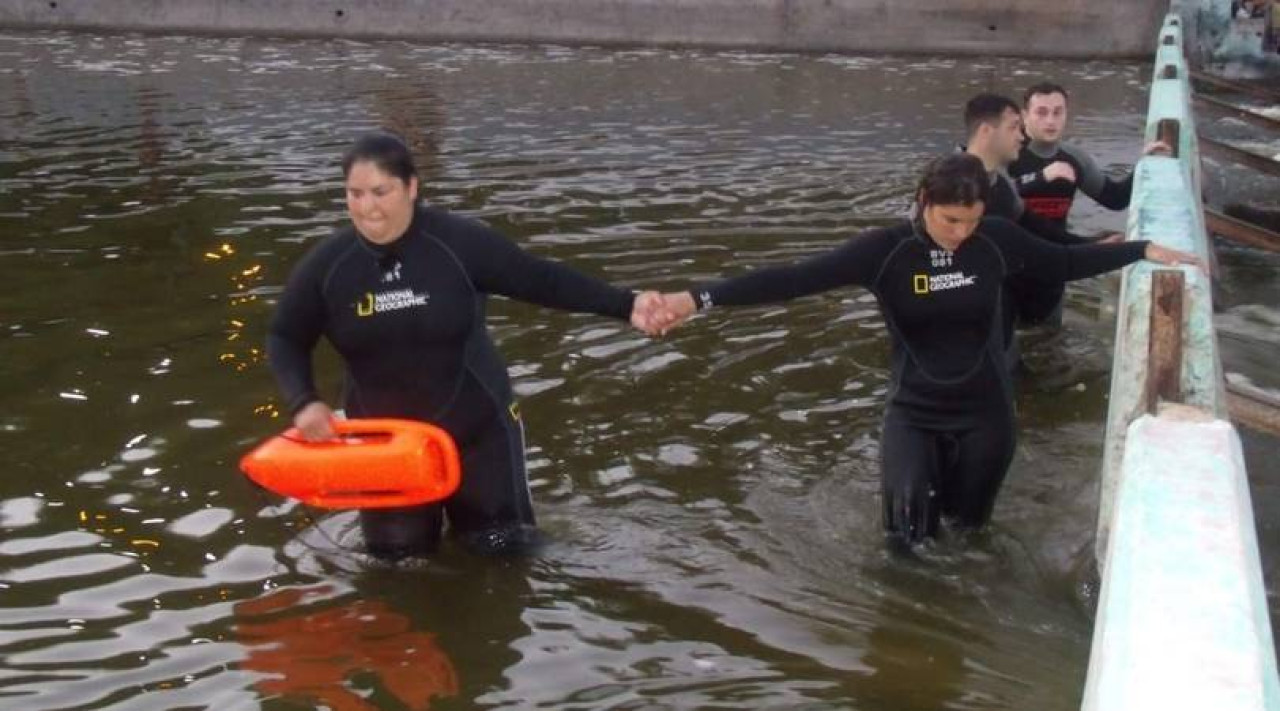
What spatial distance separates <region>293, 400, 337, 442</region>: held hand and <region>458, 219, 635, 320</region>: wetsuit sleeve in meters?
0.70

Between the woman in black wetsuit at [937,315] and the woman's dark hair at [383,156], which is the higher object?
the woman's dark hair at [383,156]

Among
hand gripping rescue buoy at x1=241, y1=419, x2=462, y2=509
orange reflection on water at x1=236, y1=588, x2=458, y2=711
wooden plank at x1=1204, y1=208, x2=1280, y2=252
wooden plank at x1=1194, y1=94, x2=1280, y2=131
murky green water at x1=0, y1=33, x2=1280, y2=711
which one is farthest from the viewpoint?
wooden plank at x1=1194, y1=94, x2=1280, y2=131

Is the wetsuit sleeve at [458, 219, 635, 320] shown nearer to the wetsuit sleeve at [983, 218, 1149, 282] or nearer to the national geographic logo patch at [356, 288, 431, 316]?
the national geographic logo patch at [356, 288, 431, 316]

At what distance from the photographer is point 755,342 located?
28.2 feet

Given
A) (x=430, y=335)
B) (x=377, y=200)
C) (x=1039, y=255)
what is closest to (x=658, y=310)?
(x=430, y=335)

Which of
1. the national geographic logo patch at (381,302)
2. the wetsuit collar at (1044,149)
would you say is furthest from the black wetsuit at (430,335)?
the wetsuit collar at (1044,149)

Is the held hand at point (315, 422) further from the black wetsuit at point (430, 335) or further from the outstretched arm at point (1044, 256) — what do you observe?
the outstretched arm at point (1044, 256)

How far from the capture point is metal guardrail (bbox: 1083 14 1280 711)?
6.56 ft

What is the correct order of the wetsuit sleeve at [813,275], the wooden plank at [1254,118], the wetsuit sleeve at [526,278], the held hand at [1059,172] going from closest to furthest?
the wetsuit sleeve at [526,278], the wetsuit sleeve at [813,275], the held hand at [1059,172], the wooden plank at [1254,118]

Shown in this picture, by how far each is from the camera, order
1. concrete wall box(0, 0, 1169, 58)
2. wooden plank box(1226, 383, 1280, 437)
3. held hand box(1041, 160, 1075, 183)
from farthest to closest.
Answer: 1. concrete wall box(0, 0, 1169, 58)
2. held hand box(1041, 160, 1075, 183)
3. wooden plank box(1226, 383, 1280, 437)

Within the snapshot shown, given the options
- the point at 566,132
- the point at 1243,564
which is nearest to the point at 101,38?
the point at 566,132

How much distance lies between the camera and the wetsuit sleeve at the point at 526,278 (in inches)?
202

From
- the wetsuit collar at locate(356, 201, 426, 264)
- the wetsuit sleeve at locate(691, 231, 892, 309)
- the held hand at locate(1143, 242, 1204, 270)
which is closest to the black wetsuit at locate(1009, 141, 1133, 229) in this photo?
the wetsuit sleeve at locate(691, 231, 892, 309)

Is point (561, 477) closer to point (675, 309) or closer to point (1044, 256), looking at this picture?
point (675, 309)
